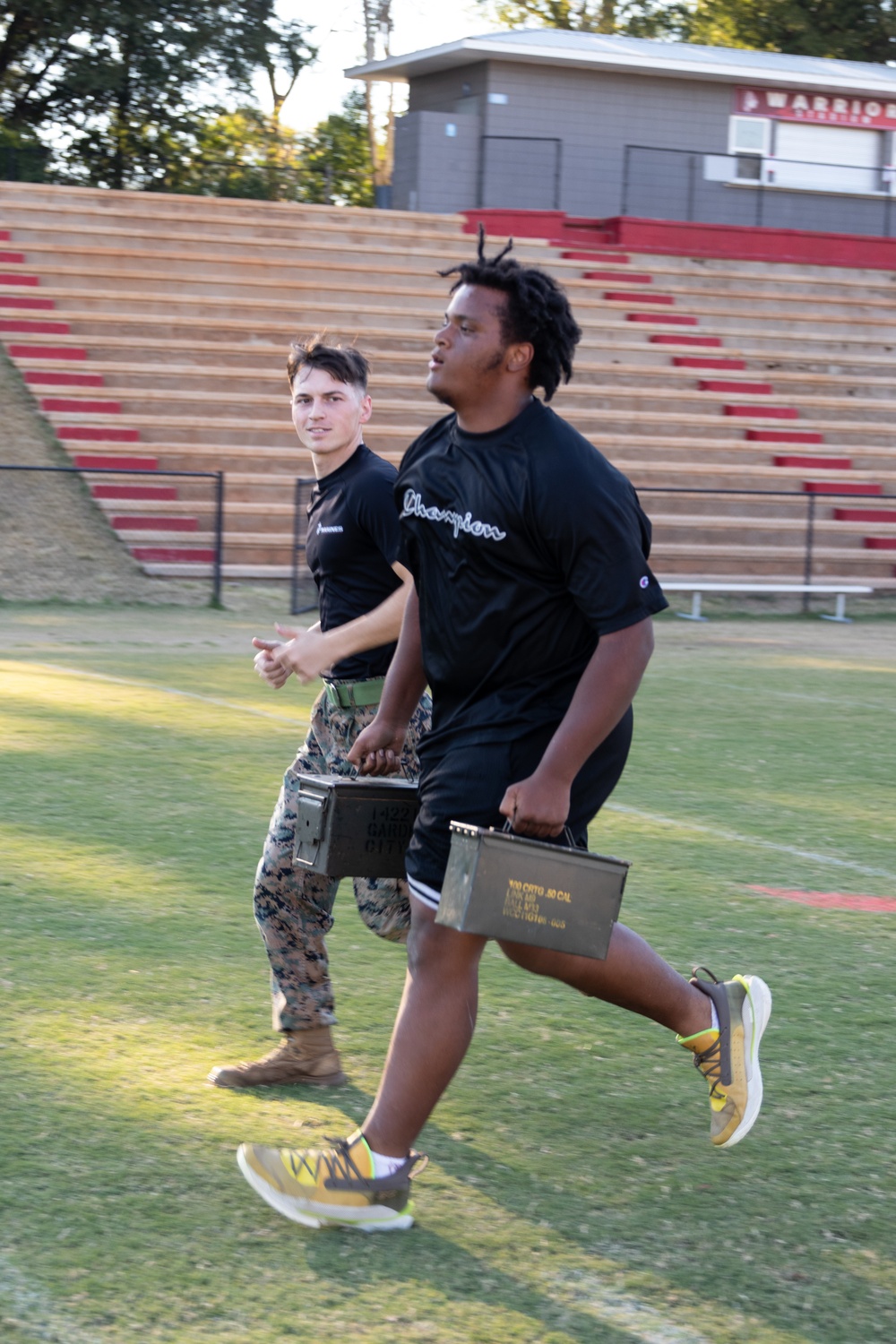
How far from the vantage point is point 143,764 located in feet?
27.6

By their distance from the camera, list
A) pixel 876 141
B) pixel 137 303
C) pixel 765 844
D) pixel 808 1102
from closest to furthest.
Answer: pixel 808 1102 → pixel 765 844 → pixel 137 303 → pixel 876 141

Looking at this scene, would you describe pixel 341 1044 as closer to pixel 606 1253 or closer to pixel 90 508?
pixel 606 1253

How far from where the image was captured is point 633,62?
28.9m

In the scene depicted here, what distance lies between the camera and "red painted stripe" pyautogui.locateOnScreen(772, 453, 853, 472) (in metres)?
22.9

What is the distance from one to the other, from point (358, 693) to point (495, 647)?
884 mm

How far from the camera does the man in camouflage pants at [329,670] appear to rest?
409 centimetres

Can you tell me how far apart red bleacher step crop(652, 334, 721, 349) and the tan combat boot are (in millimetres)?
21256

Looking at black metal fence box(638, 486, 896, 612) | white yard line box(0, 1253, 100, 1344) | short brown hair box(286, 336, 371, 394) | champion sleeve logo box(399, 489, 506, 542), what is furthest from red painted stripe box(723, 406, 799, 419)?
white yard line box(0, 1253, 100, 1344)

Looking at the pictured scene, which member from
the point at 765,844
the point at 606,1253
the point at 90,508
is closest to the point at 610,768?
the point at 606,1253

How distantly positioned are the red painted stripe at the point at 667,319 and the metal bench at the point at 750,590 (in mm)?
6708

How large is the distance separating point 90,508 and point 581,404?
7589 mm

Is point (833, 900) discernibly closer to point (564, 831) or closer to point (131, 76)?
point (564, 831)

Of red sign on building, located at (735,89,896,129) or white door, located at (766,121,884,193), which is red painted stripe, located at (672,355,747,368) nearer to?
white door, located at (766,121,884,193)

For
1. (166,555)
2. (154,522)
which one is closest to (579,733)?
(166,555)
